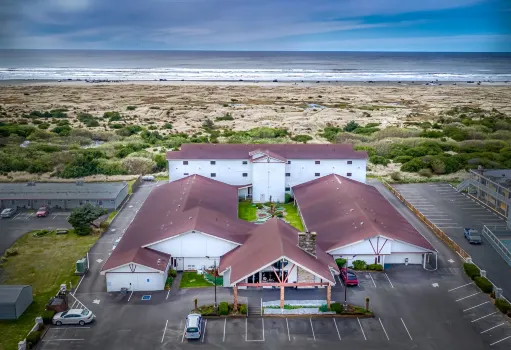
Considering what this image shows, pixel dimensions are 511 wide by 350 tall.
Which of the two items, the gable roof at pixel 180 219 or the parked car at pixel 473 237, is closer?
the gable roof at pixel 180 219

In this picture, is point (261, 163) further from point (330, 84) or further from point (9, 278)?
point (330, 84)

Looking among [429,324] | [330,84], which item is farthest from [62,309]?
[330,84]

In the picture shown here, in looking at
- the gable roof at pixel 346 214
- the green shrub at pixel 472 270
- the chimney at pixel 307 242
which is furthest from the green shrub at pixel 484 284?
the chimney at pixel 307 242

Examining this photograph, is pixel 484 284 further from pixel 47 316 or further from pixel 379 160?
pixel 379 160

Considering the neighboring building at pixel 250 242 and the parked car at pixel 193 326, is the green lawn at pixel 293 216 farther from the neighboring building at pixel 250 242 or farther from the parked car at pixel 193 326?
the parked car at pixel 193 326

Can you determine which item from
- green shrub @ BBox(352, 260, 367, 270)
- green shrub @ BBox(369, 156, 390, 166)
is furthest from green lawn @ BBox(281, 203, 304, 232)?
green shrub @ BBox(369, 156, 390, 166)

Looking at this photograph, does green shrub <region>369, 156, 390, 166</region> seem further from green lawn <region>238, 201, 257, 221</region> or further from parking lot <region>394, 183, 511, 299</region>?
green lawn <region>238, 201, 257, 221</region>
